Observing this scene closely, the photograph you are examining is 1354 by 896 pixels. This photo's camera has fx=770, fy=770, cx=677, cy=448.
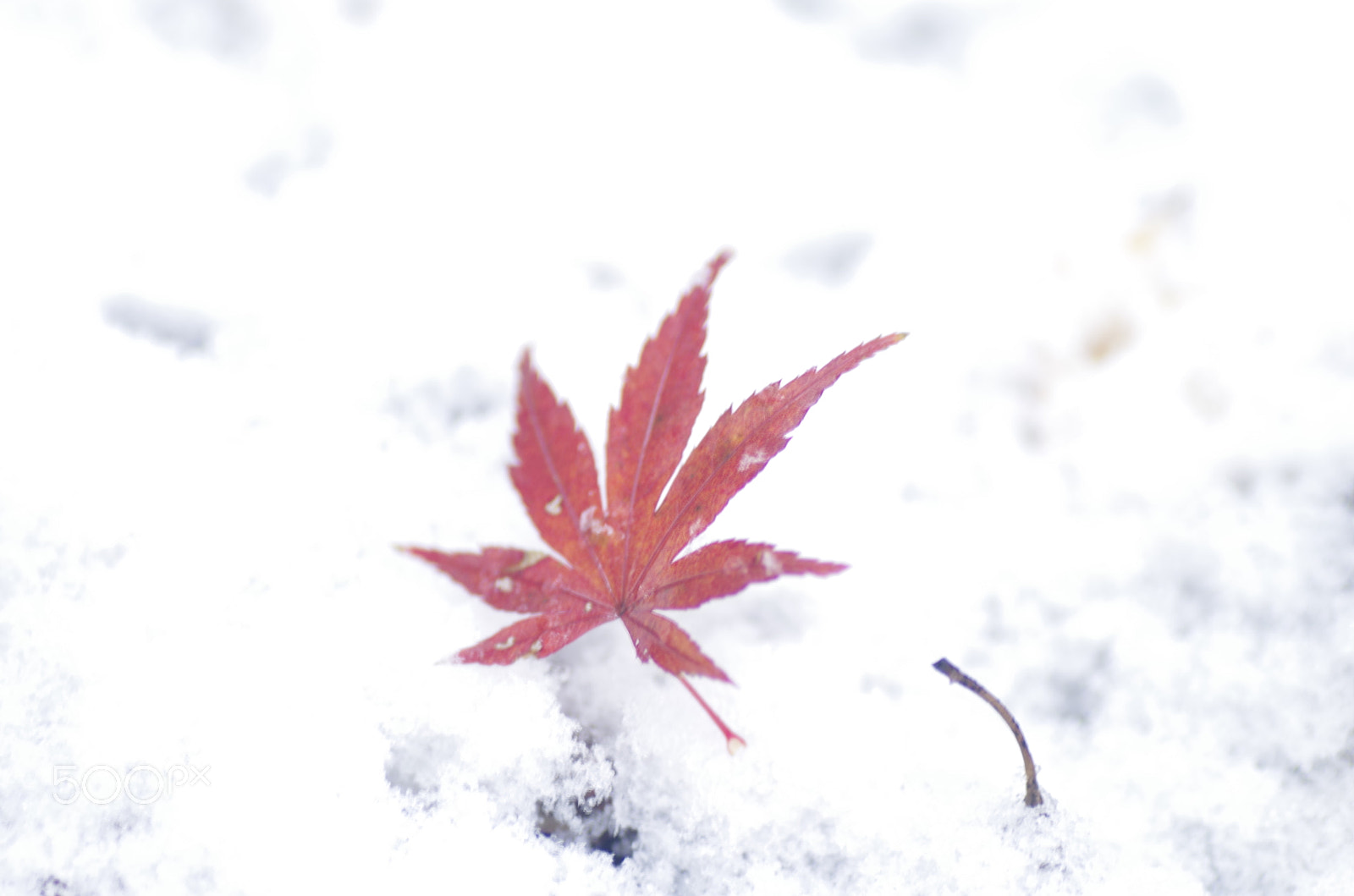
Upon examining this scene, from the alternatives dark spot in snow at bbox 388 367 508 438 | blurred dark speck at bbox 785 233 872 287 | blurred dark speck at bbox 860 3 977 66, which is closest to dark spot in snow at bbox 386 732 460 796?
dark spot in snow at bbox 388 367 508 438

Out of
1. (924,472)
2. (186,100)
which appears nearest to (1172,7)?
(924,472)

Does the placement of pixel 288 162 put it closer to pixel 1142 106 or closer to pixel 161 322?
pixel 161 322

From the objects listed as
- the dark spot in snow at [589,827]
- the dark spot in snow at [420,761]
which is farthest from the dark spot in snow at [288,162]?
the dark spot in snow at [589,827]

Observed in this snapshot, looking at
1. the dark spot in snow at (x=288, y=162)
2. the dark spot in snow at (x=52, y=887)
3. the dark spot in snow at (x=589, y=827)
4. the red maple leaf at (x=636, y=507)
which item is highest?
the dark spot in snow at (x=288, y=162)

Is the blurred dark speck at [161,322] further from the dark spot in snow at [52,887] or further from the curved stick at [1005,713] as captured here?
the curved stick at [1005,713]

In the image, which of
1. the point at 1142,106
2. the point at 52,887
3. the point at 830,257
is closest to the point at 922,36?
the point at 1142,106

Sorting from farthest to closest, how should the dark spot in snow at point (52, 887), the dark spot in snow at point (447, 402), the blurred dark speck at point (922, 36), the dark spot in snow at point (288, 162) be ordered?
the blurred dark speck at point (922, 36) → the dark spot in snow at point (288, 162) → the dark spot in snow at point (447, 402) → the dark spot in snow at point (52, 887)
